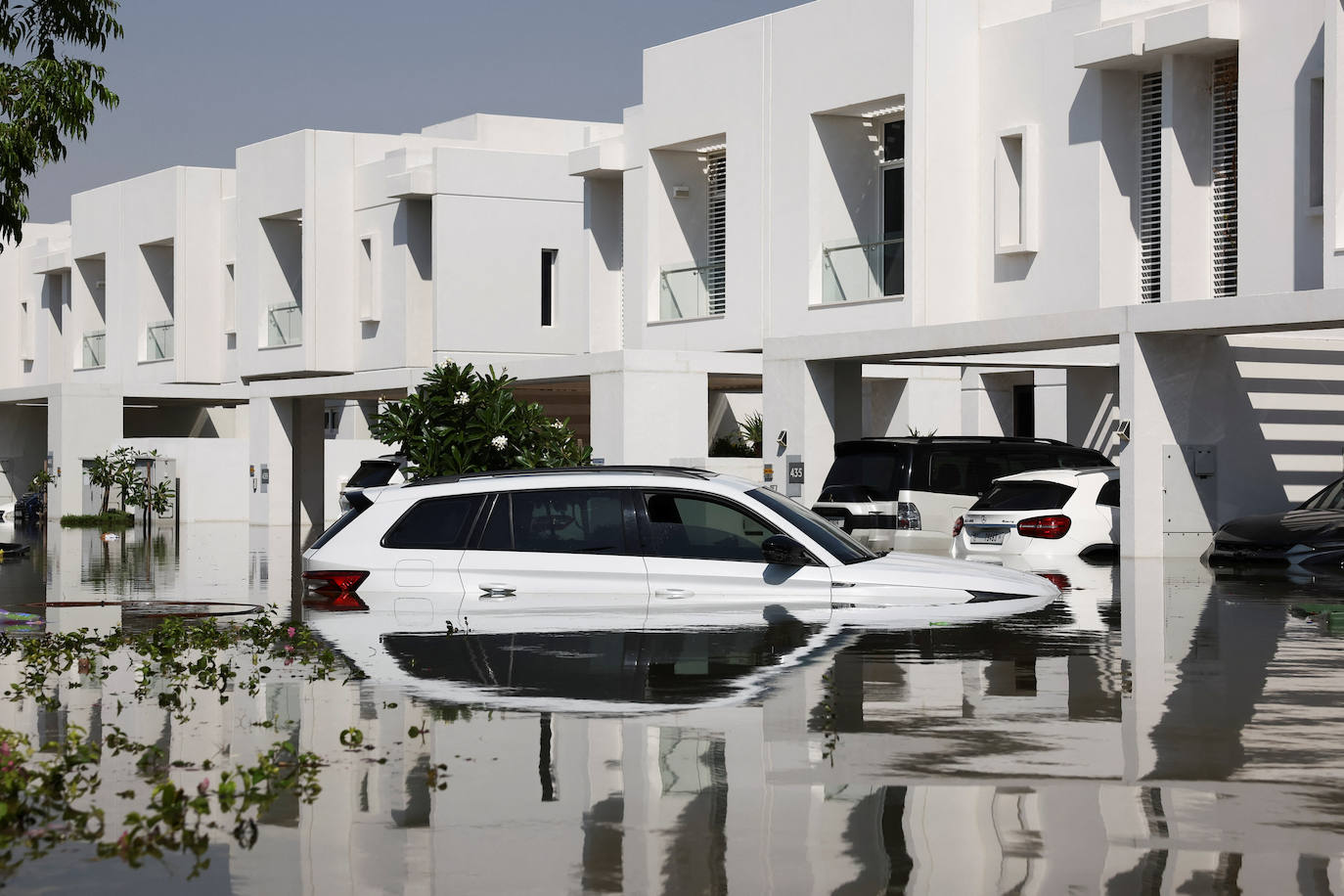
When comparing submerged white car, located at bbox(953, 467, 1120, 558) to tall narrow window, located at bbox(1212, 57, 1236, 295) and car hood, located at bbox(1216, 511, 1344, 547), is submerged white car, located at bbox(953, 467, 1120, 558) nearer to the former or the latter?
car hood, located at bbox(1216, 511, 1344, 547)

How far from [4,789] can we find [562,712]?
10.3 ft

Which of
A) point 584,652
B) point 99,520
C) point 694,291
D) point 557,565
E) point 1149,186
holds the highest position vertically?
point 1149,186

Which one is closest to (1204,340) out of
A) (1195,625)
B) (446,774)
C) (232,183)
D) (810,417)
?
(810,417)

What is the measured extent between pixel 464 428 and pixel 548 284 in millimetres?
20101

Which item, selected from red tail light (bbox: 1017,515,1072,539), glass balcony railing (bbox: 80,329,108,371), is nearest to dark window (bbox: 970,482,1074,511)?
red tail light (bbox: 1017,515,1072,539)

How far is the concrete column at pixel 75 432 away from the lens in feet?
158

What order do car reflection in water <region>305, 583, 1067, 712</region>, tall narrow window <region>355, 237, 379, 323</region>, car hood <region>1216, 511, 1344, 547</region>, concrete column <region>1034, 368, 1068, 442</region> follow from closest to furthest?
car reflection in water <region>305, 583, 1067, 712</region>
car hood <region>1216, 511, 1344, 547</region>
concrete column <region>1034, 368, 1068, 442</region>
tall narrow window <region>355, 237, 379, 323</region>

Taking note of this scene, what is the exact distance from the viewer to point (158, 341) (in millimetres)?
55250

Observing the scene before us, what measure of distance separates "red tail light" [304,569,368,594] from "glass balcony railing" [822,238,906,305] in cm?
1879

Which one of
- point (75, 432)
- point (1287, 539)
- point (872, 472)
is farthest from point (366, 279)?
point (1287, 539)

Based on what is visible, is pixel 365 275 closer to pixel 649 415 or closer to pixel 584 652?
pixel 649 415

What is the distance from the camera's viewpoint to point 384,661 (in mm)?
11367

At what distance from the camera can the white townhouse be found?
79.1 feet

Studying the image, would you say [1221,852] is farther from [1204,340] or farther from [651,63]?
[651,63]
